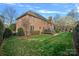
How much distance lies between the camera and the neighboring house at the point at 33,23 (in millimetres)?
2045

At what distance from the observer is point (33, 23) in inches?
81.0

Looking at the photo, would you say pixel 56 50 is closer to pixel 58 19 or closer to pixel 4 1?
pixel 58 19

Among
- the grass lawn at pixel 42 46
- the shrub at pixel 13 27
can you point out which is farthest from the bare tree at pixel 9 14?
the grass lawn at pixel 42 46

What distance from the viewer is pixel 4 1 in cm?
206

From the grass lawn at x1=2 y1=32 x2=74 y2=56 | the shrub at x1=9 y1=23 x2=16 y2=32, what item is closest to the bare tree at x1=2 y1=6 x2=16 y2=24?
the shrub at x1=9 y1=23 x2=16 y2=32

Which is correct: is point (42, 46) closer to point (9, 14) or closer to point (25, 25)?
point (25, 25)

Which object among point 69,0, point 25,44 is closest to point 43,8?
point 69,0

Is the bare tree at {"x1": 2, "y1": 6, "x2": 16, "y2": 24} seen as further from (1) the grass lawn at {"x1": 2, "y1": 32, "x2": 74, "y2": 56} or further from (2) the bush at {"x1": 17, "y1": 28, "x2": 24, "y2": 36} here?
(1) the grass lawn at {"x1": 2, "y1": 32, "x2": 74, "y2": 56}

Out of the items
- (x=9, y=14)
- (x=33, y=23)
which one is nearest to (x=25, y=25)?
(x=33, y=23)

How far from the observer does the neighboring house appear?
2.04 metres

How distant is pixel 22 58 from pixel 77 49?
525 millimetres

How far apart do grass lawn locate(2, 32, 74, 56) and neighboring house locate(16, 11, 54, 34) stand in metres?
0.08

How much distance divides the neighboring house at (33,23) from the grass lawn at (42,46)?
0.25 ft

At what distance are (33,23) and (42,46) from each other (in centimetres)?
24
